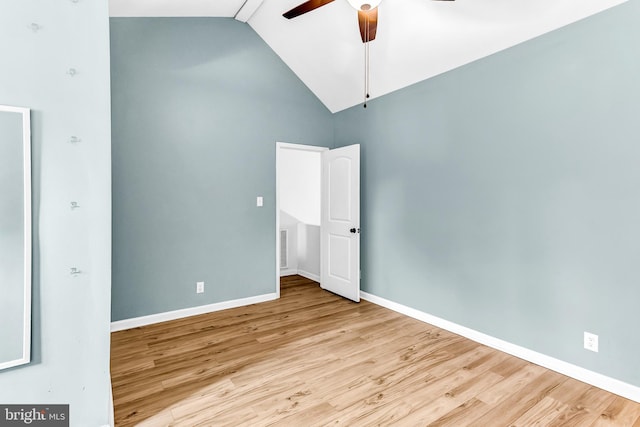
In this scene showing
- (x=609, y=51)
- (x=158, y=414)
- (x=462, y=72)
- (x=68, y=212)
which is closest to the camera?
(x=68, y=212)

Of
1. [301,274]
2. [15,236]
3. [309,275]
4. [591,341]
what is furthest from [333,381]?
[301,274]

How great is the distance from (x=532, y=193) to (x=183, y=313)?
3.59 metres

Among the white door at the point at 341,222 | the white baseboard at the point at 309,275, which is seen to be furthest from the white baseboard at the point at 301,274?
the white door at the point at 341,222

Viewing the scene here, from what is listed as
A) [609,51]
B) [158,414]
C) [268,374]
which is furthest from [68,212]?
[609,51]

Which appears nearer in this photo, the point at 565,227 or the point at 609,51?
the point at 609,51

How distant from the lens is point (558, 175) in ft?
7.70

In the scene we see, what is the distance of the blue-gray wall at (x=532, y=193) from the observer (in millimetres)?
2072

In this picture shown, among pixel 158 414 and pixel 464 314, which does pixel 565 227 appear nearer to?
pixel 464 314

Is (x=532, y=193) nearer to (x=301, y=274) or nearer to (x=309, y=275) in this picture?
(x=309, y=275)

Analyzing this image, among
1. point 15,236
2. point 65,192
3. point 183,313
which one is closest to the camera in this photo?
point 15,236

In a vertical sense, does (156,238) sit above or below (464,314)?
above

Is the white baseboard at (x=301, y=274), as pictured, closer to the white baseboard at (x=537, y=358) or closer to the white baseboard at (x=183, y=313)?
the white baseboard at (x=183, y=313)

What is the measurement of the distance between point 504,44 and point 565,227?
1.60 metres

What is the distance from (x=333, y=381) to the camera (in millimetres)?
2176
